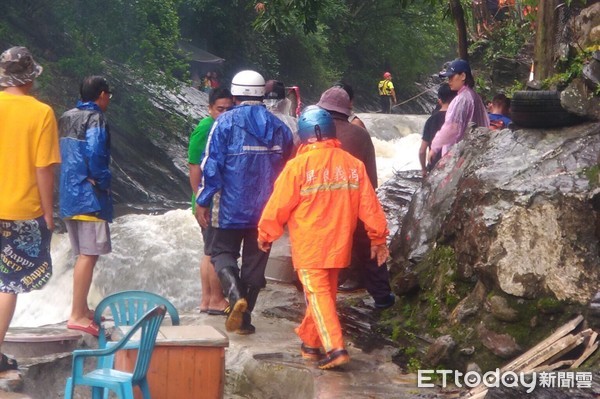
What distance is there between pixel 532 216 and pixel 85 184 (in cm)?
303

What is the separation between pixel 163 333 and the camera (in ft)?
17.1

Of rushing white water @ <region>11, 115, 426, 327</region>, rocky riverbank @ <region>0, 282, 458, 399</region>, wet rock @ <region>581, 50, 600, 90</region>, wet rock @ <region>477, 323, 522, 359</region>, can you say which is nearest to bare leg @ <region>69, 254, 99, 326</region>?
rocky riverbank @ <region>0, 282, 458, 399</region>

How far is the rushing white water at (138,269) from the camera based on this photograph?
1184 cm

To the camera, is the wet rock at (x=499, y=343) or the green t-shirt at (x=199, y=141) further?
the green t-shirt at (x=199, y=141)

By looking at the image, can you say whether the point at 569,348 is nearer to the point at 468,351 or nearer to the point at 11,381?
the point at 468,351

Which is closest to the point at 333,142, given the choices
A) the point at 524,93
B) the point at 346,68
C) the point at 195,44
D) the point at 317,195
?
the point at 317,195

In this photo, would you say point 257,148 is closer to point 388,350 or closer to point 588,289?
point 388,350

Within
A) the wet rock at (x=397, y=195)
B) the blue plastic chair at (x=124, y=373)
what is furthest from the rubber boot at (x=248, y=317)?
the wet rock at (x=397, y=195)

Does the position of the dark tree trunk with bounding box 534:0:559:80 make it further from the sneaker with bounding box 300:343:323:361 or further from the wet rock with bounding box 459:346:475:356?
the sneaker with bounding box 300:343:323:361

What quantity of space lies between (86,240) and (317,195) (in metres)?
1.80

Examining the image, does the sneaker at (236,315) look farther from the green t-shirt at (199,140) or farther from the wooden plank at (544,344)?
the wooden plank at (544,344)

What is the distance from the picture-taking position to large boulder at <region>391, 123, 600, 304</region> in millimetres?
5539

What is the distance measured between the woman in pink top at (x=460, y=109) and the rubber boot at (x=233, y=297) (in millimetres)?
2524

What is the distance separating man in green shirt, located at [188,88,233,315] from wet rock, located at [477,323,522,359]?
2363mm
